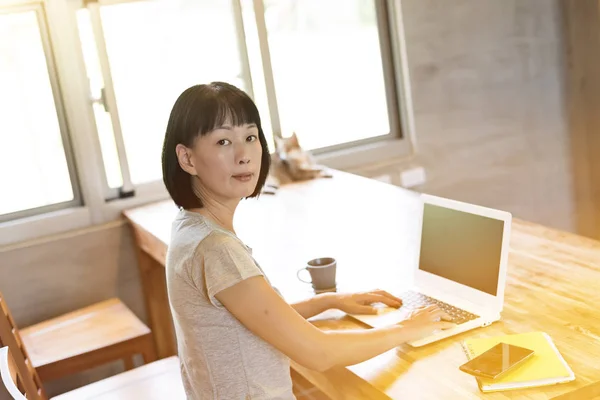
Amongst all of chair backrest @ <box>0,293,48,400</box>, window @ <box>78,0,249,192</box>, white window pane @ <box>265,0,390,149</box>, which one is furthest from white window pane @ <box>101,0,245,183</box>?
chair backrest @ <box>0,293,48,400</box>

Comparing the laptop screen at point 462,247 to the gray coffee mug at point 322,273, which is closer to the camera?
the laptop screen at point 462,247

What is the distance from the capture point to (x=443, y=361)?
1.58m

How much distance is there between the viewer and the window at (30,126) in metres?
3.11

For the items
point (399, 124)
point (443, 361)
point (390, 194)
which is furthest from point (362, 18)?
point (443, 361)

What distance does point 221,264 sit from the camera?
1471 mm

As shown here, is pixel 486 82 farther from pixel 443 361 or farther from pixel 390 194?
pixel 443 361

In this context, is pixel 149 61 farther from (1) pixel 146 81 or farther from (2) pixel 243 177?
(2) pixel 243 177

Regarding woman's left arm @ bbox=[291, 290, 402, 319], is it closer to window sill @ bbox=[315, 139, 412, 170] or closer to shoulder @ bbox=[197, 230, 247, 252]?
shoulder @ bbox=[197, 230, 247, 252]


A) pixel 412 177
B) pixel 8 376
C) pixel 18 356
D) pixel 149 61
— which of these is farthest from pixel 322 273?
pixel 412 177

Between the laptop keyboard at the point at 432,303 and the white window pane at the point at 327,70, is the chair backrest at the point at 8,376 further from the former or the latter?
the white window pane at the point at 327,70

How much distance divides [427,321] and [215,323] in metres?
0.45

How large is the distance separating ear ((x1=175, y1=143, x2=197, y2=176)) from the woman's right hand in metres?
0.53

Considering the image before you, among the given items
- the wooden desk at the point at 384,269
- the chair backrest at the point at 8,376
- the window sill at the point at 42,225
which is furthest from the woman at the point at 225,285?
the window sill at the point at 42,225

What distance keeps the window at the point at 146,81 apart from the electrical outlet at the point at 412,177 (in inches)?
4.0
